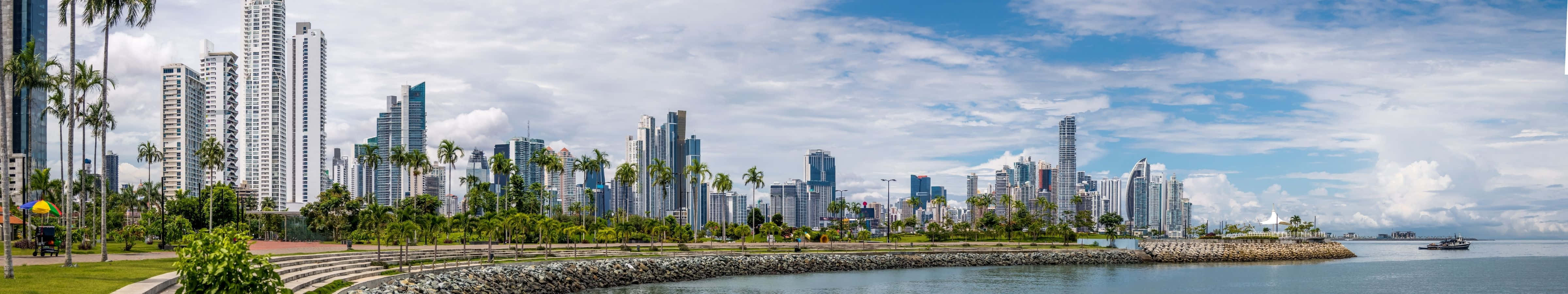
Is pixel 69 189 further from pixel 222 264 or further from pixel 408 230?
pixel 222 264

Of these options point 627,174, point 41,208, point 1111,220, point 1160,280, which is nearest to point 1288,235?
point 1111,220

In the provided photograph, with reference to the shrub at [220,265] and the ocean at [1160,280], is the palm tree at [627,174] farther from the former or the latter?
the shrub at [220,265]

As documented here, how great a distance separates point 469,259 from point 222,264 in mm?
53859

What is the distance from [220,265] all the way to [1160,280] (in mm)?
78599

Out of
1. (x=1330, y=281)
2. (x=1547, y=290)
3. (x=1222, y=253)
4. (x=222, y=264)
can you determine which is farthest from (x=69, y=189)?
(x=1222, y=253)

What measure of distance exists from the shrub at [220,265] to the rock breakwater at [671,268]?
2326 cm

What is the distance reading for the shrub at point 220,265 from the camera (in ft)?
59.6

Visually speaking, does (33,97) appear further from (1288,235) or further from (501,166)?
(1288,235)

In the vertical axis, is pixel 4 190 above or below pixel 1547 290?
above

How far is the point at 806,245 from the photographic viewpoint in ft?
375

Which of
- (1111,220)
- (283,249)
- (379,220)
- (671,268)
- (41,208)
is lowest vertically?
(1111,220)

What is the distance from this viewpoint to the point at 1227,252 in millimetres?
123312

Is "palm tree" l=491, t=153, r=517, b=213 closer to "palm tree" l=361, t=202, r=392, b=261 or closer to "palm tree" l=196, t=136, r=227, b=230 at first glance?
"palm tree" l=196, t=136, r=227, b=230

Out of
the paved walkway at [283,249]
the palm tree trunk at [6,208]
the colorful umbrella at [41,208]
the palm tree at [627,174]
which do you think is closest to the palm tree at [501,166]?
the palm tree at [627,174]
